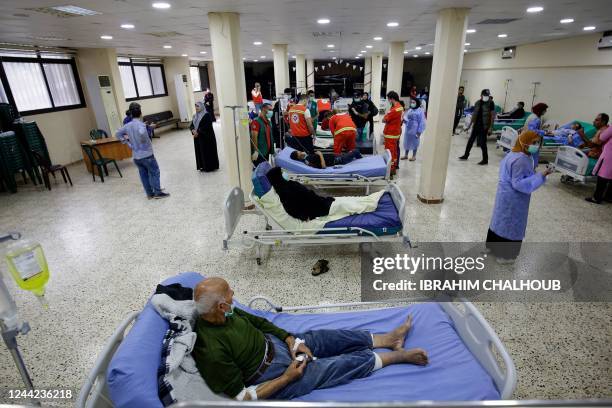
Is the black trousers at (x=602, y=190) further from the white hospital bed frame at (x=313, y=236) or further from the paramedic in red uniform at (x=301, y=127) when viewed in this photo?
the paramedic in red uniform at (x=301, y=127)

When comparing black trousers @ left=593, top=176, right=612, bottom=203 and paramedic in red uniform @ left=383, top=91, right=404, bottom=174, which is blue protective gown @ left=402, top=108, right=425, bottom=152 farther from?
black trousers @ left=593, top=176, right=612, bottom=203

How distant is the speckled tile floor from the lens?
7.97 ft

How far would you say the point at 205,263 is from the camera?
3.71 metres

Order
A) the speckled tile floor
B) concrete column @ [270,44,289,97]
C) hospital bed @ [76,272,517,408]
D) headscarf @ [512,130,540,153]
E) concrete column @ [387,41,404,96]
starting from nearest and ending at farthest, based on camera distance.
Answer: hospital bed @ [76,272,517,408]
the speckled tile floor
headscarf @ [512,130,540,153]
concrete column @ [270,44,289,97]
concrete column @ [387,41,404,96]

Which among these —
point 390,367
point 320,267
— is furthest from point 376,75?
point 390,367

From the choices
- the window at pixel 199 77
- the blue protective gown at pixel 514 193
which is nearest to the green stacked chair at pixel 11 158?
the blue protective gown at pixel 514 193

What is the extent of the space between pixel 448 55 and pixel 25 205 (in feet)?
23.2

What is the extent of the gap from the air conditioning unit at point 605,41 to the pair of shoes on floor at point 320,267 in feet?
26.4

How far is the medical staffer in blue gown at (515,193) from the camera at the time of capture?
2805 mm

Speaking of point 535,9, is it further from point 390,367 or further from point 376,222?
point 390,367

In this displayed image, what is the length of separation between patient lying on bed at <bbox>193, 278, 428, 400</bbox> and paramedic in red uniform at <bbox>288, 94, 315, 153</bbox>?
4.79 metres

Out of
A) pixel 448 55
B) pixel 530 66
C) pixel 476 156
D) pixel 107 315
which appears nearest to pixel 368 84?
pixel 530 66

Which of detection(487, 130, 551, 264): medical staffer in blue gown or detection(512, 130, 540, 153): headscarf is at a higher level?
detection(512, 130, 540, 153): headscarf

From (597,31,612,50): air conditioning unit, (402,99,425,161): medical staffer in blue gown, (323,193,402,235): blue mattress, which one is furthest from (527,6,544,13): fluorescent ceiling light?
(597,31,612,50): air conditioning unit
